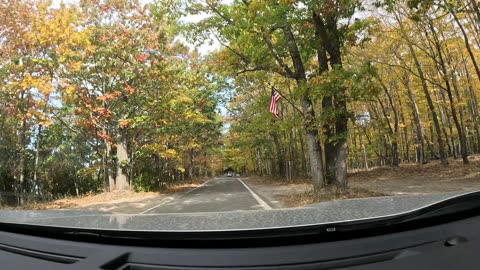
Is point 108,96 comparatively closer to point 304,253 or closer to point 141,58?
point 141,58

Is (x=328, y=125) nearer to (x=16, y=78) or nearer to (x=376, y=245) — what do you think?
(x=376, y=245)

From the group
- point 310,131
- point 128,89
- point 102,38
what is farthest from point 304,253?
point 128,89

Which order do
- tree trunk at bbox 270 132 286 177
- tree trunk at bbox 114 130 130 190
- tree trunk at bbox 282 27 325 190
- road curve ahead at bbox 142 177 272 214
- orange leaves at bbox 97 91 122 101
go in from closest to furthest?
road curve ahead at bbox 142 177 272 214 → tree trunk at bbox 282 27 325 190 → orange leaves at bbox 97 91 122 101 → tree trunk at bbox 114 130 130 190 → tree trunk at bbox 270 132 286 177

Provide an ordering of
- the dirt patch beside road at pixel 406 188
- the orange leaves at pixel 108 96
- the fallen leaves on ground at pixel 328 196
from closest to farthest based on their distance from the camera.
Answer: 1. the fallen leaves on ground at pixel 328 196
2. the dirt patch beside road at pixel 406 188
3. the orange leaves at pixel 108 96

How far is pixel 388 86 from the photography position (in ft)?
109

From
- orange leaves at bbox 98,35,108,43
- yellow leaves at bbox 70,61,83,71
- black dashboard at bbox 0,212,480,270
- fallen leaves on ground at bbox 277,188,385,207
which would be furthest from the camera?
orange leaves at bbox 98,35,108,43

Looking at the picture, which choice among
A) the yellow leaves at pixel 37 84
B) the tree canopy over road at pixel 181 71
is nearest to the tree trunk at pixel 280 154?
the tree canopy over road at pixel 181 71

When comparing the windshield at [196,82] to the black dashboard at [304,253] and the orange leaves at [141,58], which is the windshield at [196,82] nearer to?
the orange leaves at [141,58]

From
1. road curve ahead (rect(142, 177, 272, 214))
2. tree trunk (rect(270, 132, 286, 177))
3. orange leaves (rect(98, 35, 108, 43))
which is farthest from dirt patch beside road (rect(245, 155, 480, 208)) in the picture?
tree trunk (rect(270, 132, 286, 177))

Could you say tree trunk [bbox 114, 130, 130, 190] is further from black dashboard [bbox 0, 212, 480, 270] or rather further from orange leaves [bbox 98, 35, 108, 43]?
black dashboard [bbox 0, 212, 480, 270]

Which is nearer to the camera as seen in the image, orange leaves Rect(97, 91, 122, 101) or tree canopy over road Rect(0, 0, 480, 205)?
tree canopy over road Rect(0, 0, 480, 205)

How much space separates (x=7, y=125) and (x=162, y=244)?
86.7ft

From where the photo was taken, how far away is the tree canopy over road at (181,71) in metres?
13.2

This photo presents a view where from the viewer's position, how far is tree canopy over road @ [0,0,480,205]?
43.2 feet
